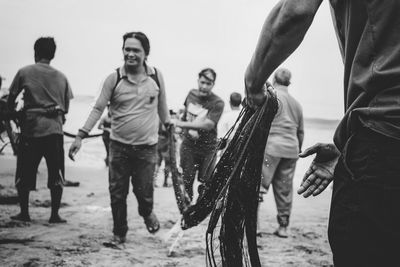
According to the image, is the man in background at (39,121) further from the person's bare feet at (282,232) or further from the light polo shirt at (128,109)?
the person's bare feet at (282,232)

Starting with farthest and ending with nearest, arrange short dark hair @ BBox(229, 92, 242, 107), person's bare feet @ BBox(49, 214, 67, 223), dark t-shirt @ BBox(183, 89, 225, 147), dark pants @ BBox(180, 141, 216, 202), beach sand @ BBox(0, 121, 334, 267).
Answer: short dark hair @ BBox(229, 92, 242, 107), dark t-shirt @ BBox(183, 89, 225, 147), dark pants @ BBox(180, 141, 216, 202), person's bare feet @ BBox(49, 214, 67, 223), beach sand @ BBox(0, 121, 334, 267)

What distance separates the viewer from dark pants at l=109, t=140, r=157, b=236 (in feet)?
13.7

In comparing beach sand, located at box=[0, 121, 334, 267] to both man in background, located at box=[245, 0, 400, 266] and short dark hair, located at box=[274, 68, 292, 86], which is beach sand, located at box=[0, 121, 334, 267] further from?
man in background, located at box=[245, 0, 400, 266]

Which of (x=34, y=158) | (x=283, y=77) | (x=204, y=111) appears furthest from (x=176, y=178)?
(x=283, y=77)

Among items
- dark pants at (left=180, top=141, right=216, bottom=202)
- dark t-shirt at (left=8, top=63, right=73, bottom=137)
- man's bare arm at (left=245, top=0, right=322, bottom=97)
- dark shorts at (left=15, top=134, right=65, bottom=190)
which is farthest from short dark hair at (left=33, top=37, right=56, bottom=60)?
man's bare arm at (left=245, top=0, right=322, bottom=97)

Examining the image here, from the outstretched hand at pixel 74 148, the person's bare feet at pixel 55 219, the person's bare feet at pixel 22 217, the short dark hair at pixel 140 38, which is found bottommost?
the person's bare feet at pixel 55 219

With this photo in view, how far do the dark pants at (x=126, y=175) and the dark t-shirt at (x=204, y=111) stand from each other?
51.4 inches

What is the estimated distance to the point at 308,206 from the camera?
7461 millimetres

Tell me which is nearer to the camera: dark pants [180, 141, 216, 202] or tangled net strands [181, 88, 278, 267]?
tangled net strands [181, 88, 278, 267]

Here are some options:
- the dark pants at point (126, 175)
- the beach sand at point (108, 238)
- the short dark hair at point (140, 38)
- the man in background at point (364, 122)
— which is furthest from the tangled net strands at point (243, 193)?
the short dark hair at point (140, 38)

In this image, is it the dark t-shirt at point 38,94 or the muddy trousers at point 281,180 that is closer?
the dark t-shirt at point 38,94

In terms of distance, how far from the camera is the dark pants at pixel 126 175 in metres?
4.16

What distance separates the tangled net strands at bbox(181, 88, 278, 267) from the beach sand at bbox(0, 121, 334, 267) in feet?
6.16

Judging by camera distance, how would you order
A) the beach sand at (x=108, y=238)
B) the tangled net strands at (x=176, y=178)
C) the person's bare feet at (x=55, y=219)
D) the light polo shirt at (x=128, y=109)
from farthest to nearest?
1. the person's bare feet at (x=55, y=219)
2. the tangled net strands at (x=176, y=178)
3. the light polo shirt at (x=128, y=109)
4. the beach sand at (x=108, y=238)
